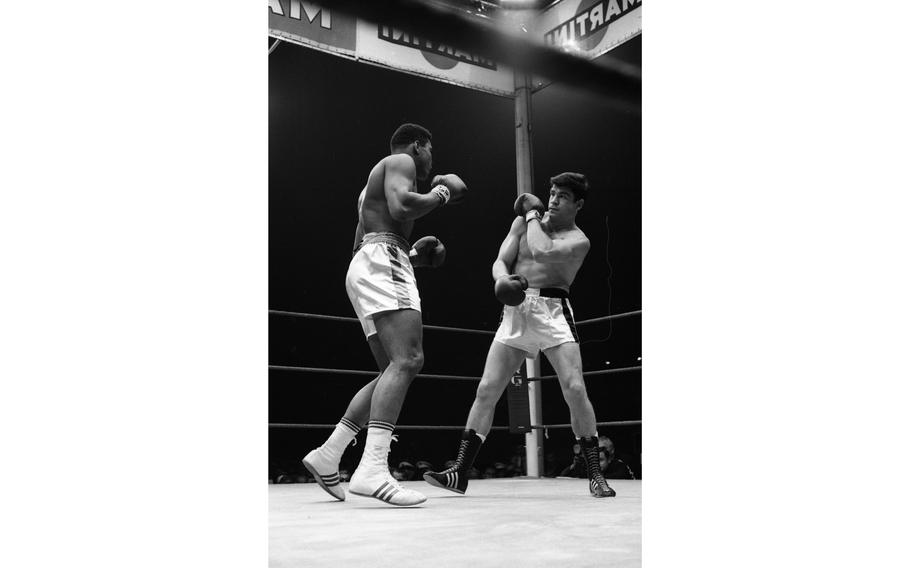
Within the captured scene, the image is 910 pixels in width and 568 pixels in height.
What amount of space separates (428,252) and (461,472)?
2.52 ft

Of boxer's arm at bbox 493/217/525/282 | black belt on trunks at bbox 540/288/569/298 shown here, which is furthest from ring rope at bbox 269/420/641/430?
boxer's arm at bbox 493/217/525/282

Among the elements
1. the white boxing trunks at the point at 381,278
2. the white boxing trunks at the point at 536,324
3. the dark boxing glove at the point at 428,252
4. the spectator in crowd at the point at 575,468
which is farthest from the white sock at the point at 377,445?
the spectator in crowd at the point at 575,468

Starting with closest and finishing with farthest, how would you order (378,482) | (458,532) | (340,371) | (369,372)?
(458,532) < (378,482) < (369,372) < (340,371)

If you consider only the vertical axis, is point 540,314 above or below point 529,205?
below

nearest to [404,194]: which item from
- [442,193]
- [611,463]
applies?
[442,193]

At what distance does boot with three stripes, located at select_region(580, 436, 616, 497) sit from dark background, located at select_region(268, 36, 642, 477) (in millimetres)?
984

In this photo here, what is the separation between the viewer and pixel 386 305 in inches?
92.4

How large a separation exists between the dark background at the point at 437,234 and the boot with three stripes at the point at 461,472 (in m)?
1.15

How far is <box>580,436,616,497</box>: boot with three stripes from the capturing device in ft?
8.99

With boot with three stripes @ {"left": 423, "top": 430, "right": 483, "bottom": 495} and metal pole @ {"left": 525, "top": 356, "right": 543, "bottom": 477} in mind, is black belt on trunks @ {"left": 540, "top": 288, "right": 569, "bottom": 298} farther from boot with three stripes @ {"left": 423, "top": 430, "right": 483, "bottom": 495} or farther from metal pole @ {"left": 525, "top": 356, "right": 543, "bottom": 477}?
metal pole @ {"left": 525, "top": 356, "right": 543, "bottom": 477}

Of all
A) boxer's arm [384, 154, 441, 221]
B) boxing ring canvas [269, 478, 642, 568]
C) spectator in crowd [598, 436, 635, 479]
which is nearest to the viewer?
boxing ring canvas [269, 478, 642, 568]

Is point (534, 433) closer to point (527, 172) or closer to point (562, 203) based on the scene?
point (527, 172)
